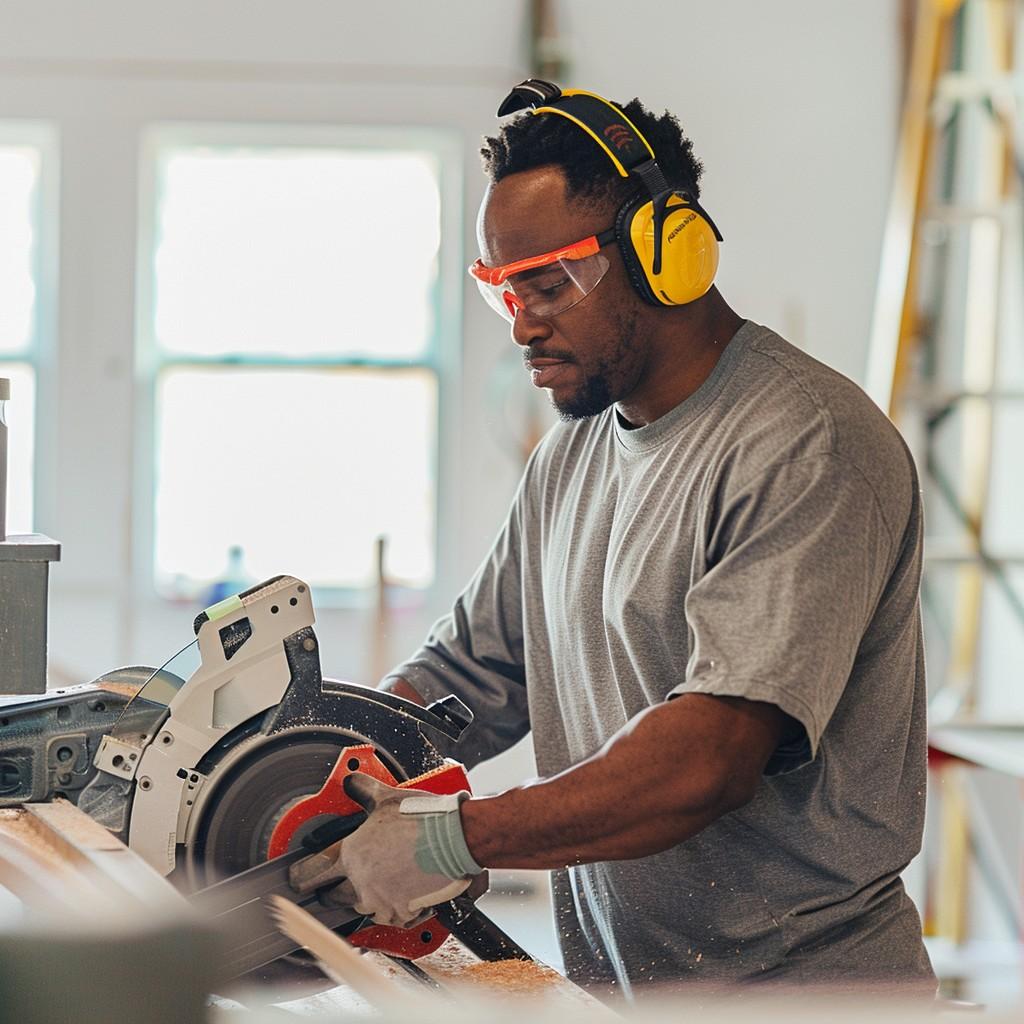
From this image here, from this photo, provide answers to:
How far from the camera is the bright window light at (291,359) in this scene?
4.23 metres

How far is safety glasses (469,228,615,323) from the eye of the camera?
1.60 m

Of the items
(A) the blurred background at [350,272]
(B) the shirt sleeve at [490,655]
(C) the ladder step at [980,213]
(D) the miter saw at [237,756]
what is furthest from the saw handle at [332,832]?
(C) the ladder step at [980,213]

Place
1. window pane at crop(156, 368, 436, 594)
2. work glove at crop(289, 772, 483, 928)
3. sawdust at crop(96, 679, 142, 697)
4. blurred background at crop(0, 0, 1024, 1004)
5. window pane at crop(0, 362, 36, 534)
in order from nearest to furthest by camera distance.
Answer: work glove at crop(289, 772, 483, 928) → sawdust at crop(96, 679, 142, 697) → blurred background at crop(0, 0, 1024, 1004) → window pane at crop(0, 362, 36, 534) → window pane at crop(156, 368, 436, 594)

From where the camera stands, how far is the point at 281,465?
429 centimetres

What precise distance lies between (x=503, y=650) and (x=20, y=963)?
4.74ft

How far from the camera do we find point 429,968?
143cm

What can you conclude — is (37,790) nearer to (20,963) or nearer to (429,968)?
(429,968)

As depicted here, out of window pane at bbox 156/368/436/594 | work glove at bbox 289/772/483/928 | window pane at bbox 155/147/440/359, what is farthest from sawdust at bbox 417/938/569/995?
window pane at bbox 155/147/440/359

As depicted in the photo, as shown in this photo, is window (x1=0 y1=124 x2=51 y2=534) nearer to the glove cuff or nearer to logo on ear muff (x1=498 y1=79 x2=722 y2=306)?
logo on ear muff (x1=498 y1=79 x2=722 y2=306)

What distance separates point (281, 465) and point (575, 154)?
281cm

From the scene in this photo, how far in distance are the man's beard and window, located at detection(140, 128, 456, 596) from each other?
263 cm

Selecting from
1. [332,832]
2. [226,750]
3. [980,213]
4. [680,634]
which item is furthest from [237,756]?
[980,213]

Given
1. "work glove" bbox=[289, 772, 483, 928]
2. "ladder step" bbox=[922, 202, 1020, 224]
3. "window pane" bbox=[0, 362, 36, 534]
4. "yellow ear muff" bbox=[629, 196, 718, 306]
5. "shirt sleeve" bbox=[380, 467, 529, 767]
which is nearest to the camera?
"work glove" bbox=[289, 772, 483, 928]

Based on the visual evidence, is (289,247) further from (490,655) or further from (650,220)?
(650,220)
